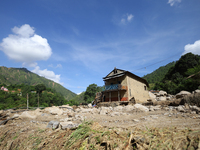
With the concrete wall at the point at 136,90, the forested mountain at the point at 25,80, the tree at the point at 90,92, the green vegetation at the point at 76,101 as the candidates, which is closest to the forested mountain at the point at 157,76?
the tree at the point at 90,92

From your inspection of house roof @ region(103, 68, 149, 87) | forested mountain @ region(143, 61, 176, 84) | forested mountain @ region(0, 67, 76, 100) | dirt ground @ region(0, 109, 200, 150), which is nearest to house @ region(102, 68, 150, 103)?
house roof @ region(103, 68, 149, 87)

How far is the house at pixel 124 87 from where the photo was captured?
17.5 m

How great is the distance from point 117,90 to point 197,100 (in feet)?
37.7

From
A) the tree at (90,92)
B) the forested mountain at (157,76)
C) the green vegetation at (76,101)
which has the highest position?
the forested mountain at (157,76)

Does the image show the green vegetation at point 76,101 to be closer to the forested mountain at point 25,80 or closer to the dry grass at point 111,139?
the forested mountain at point 25,80

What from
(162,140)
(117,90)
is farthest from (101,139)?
(117,90)

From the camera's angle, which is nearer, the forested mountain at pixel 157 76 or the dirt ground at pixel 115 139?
the dirt ground at pixel 115 139

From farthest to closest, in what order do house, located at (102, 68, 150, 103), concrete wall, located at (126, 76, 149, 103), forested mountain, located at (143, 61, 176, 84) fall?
forested mountain, located at (143, 61, 176, 84) → concrete wall, located at (126, 76, 149, 103) → house, located at (102, 68, 150, 103)

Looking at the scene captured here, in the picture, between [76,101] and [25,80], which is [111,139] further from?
[25,80]

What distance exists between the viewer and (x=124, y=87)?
17.6 m

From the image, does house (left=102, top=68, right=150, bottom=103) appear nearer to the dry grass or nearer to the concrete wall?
the concrete wall

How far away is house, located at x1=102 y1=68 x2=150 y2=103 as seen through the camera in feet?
57.5

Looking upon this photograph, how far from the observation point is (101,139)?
169 cm

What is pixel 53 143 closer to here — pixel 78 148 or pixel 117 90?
pixel 78 148
